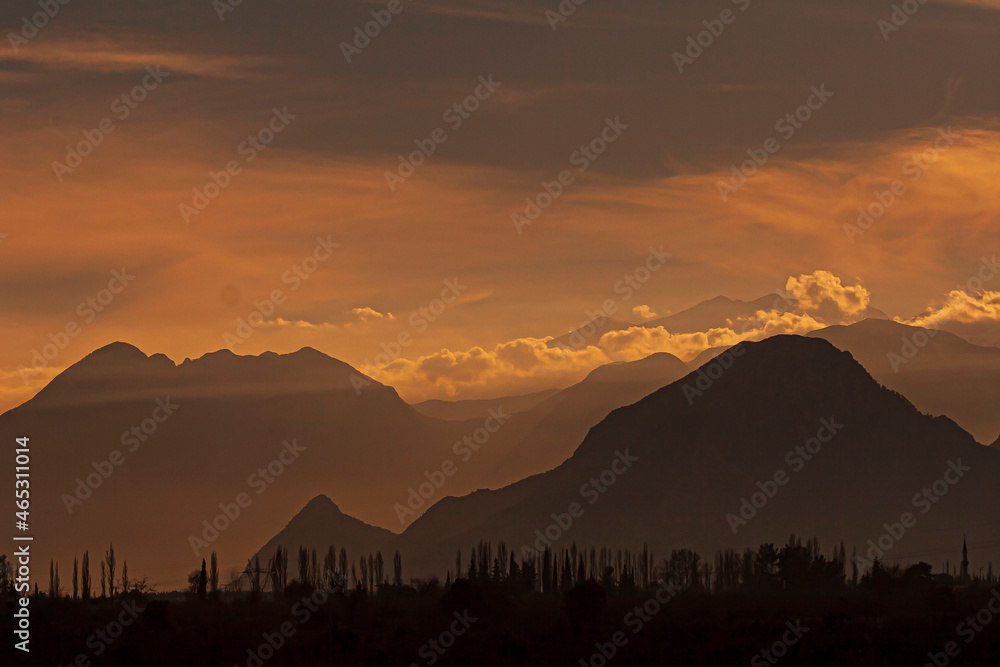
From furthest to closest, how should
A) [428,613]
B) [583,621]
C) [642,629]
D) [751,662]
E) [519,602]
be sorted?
[519,602] → [428,613] → [583,621] → [642,629] → [751,662]

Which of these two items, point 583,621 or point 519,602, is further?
point 519,602

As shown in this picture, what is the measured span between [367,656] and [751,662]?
27796mm

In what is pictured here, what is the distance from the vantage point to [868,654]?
8894 centimetres

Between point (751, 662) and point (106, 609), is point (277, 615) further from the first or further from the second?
point (751, 662)

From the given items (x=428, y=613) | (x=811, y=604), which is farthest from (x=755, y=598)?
(x=428, y=613)

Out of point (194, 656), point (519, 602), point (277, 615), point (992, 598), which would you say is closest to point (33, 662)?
point (194, 656)

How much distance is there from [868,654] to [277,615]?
75.2m

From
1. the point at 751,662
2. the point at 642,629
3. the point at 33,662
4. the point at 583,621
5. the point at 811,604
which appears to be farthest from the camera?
the point at 811,604

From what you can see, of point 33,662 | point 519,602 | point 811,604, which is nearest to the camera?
point 33,662

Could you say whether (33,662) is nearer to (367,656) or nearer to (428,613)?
(367,656)

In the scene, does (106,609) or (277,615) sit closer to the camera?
(277,615)

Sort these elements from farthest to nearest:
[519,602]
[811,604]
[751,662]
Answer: [519,602] < [811,604] < [751,662]

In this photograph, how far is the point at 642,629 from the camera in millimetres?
115625

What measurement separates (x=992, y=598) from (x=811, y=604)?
819 inches
